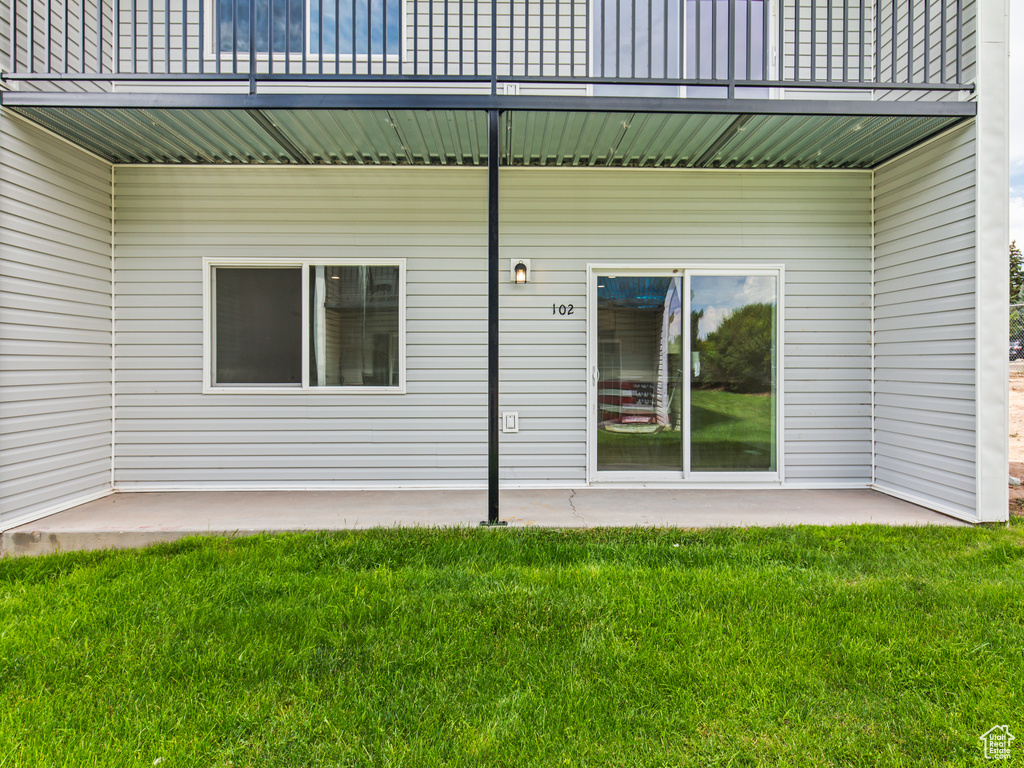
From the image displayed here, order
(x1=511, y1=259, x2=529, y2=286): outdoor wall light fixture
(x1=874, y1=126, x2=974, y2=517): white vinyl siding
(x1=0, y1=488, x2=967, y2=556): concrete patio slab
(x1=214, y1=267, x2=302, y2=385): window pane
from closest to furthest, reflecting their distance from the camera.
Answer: (x1=0, y1=488, x2=967, y2=556): concrete patio slab, (x1=874, y1=126, x2=974, y2=517): white vinyl siding, (x1=511, y1=259, x2=529, y2=286): outdoor wall light fixture, (x1=214, y1=267, x2=302, y2=385): window pane

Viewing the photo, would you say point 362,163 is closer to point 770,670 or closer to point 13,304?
point 13,304

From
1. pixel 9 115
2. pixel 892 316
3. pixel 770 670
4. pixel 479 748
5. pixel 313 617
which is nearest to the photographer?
pixel 479 748

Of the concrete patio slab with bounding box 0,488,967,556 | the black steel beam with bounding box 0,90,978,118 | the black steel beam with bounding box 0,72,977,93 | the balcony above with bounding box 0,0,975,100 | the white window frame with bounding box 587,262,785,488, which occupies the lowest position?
the concrete patio slab with bounding box 0,488,967,556

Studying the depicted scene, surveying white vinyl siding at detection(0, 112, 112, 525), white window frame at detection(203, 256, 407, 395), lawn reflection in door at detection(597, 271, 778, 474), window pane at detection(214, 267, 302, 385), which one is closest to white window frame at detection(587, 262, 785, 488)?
lawn reflection in door at detection(597, 271, 778, 474)

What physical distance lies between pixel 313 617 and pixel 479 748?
1.11 metres

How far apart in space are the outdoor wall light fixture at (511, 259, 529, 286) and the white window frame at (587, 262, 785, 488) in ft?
1.89

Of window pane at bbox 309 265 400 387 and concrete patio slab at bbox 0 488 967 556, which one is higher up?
window pane at bbox 309 265 400 387

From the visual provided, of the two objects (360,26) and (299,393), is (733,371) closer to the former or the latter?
(299,393)

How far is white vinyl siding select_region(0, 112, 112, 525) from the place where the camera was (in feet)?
12.4

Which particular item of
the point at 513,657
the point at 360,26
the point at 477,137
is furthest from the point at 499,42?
the point at 513,657

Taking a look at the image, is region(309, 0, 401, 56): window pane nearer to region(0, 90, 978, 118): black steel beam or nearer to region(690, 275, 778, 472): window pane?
region(0, 90, 978, 118): black steel beam

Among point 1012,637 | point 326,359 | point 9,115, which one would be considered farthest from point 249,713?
point 9,115

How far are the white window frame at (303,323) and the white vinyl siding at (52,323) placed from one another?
2.77ft

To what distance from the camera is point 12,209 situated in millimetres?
3785
